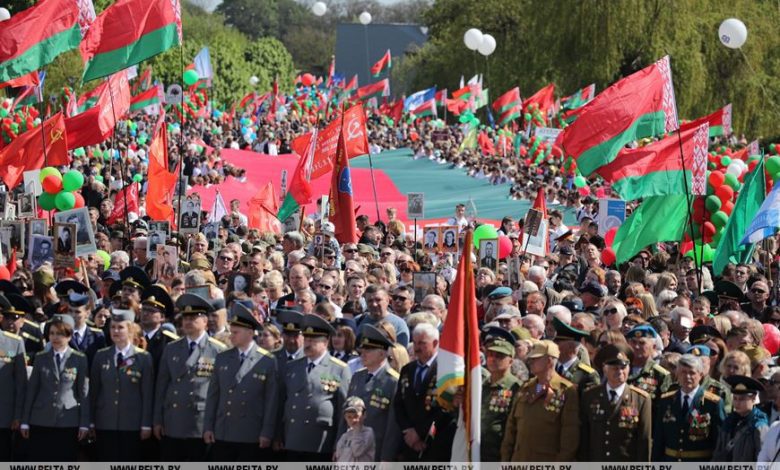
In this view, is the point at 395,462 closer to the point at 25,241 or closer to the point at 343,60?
the point at 25,241

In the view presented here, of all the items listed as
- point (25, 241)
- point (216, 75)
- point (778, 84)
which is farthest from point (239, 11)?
point (25, 241)

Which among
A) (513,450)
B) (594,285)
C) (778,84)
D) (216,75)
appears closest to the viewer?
(513,450)

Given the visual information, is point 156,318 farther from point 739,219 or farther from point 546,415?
point 739,219

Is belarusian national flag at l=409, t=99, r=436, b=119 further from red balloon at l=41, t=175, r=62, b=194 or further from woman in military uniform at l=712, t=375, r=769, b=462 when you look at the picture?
woman in military uniform at l=712, t=375, r=769, b=462

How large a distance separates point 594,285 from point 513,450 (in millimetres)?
4489

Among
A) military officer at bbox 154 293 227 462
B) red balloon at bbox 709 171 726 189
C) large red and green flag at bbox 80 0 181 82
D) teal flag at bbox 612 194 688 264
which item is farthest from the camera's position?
red balloon at bbox 709 171 726 189

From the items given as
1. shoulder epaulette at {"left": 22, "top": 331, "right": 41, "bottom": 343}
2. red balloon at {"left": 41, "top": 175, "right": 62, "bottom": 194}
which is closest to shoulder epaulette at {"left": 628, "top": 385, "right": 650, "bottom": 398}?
shoulder epaulette at {"left": 22, "top": 331, "right": 41, "bottom": 343}

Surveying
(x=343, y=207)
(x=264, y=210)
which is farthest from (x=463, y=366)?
(x=264, y=210)

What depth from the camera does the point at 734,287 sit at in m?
14.6

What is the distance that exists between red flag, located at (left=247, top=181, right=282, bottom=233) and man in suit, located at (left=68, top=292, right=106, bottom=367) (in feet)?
36.5

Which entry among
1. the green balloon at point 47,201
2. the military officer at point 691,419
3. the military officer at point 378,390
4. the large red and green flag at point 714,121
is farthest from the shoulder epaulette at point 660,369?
the green balloon at point 47,201

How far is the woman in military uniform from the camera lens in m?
9.06

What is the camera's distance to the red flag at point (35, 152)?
2158cm

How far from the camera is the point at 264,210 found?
23609 millimetres
